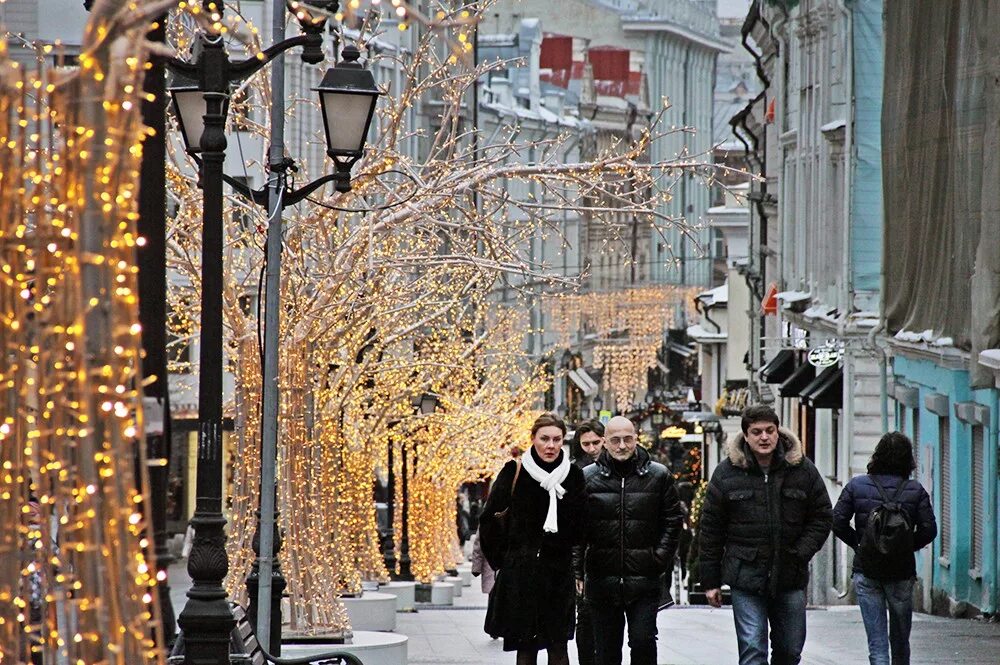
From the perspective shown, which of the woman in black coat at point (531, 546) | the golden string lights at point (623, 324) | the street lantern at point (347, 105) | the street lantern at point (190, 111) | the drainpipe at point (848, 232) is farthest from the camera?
the golden string lights at point (623, 324)

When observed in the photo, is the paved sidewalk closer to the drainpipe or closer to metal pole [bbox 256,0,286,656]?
metal pole [bbox 256,0,286,656]

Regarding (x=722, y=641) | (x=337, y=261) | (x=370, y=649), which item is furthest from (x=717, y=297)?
(x=370, y=649)

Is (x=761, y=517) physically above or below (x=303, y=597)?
above

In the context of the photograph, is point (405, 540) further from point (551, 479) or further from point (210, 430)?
point (210, 430)

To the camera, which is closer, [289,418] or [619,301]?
[289,418]

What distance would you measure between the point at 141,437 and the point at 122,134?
651 mm

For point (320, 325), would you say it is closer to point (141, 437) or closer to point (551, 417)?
point (551, 417)

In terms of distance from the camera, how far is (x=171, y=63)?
10.9 meters

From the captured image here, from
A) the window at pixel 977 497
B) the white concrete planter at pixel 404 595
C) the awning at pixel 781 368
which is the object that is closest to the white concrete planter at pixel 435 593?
the white concrete planter at pixel 404 595

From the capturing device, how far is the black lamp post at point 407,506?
31422mm

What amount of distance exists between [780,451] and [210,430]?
293 cm

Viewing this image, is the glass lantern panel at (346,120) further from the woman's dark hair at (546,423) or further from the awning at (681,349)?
the awning at (681,349)

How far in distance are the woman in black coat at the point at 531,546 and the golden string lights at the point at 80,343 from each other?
6.82 m

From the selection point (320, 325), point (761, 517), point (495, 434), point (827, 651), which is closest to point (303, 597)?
point (320, 325)
